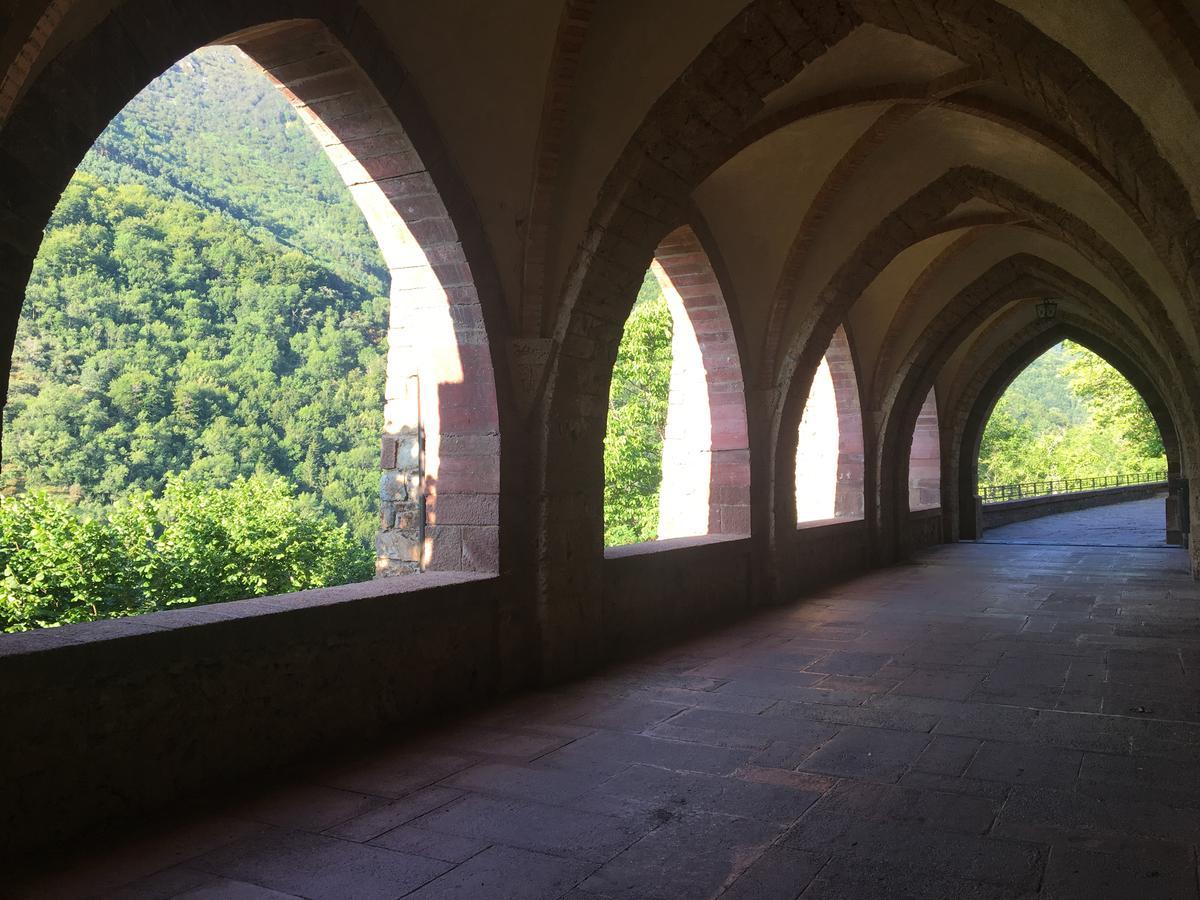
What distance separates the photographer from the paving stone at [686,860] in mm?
2293

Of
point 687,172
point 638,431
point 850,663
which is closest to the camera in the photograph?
point 850,663

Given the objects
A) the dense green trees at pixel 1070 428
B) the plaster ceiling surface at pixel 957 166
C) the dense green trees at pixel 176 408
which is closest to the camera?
the plaster ceiling surface at pixel 957 166

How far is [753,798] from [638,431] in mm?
22453

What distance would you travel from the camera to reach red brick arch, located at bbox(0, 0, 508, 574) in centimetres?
244

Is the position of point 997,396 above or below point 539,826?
above

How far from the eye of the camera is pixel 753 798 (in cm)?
292

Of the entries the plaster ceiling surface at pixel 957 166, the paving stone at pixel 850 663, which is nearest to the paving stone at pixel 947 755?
the paving stone at pixel 850 663

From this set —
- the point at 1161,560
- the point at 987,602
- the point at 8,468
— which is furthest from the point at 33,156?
the point at 8,468

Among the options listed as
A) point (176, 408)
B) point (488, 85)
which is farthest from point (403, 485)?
point (176, 408)

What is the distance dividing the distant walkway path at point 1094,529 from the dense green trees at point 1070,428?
1.89 metres

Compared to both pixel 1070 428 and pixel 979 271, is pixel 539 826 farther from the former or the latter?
pixel 1070 428

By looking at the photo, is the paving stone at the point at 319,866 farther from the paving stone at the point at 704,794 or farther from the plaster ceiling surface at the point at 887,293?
the plaster ceiling surface at the point at 887,293

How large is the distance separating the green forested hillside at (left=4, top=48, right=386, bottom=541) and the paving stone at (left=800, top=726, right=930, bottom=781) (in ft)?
71.4

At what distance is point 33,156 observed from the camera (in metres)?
2.39
